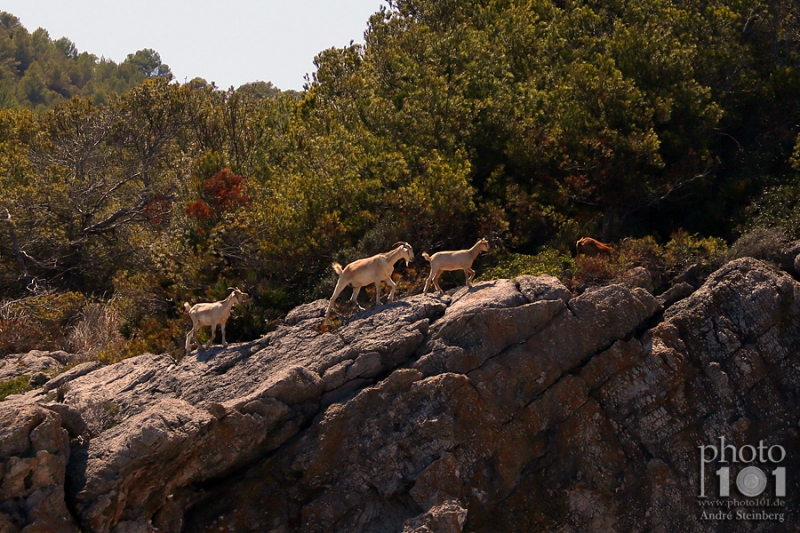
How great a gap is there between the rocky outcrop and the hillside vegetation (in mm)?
2250

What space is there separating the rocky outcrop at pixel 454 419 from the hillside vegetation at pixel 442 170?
2.25m

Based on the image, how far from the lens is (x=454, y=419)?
16453mm

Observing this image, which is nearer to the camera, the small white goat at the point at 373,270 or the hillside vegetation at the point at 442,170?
the small white goat at the point at 373,270

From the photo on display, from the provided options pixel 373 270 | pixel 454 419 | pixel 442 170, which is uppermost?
pixel 442 170

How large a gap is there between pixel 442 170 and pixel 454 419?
7.85 m

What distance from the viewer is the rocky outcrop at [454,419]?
618 inches

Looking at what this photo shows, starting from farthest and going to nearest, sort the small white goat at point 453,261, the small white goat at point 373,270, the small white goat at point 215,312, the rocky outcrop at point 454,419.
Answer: the small white goat at point 215,312 < the small white goat at point 453,261 < the small white goat at point 373,270 < the rocky outcrop at point 454,419

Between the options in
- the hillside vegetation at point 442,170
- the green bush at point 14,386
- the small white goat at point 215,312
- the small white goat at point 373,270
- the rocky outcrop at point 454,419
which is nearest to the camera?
the rocky outcrop at point 454,419

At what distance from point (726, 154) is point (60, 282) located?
20.1m

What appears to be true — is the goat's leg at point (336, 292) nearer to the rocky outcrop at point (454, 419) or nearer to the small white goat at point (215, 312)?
the rocky outcrop at point (454, 419)

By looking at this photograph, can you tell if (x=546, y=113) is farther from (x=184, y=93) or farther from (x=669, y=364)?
(x=184, y=93)

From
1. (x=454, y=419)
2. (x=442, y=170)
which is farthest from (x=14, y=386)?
(x=442, y=170)

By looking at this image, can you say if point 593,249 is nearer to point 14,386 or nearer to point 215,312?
point 215,312

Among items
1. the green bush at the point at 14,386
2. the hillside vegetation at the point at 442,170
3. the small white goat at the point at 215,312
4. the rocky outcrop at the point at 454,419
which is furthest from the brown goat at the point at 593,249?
the green bush at the point at 14,386
